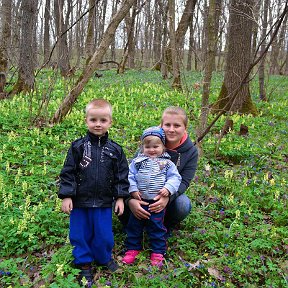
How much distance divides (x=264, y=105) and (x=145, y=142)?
28.2 ft

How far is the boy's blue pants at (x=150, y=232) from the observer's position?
12.2ft

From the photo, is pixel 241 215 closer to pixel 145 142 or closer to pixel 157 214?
pixel 157 214

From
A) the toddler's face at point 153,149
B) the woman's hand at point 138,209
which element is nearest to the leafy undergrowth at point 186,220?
the woman's hand at point 138,209

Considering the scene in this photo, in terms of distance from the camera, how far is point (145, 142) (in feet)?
12.5

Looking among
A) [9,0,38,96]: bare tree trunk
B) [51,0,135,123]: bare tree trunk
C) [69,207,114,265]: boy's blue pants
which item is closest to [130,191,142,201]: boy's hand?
[69,207,114,265]: boy's blue pants

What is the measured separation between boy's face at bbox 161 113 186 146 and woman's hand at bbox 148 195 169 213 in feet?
2.34

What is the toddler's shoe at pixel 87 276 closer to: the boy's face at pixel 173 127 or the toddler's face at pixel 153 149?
the toddler's face at pixel 153 149

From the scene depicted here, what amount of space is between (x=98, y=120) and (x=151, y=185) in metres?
0.91

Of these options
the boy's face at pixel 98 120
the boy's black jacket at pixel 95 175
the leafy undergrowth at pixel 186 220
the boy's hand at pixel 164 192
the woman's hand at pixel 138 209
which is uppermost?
the boy's face at pixel 98 120

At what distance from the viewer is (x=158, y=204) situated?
3631 mm

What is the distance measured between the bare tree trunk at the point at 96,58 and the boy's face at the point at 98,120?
398cm

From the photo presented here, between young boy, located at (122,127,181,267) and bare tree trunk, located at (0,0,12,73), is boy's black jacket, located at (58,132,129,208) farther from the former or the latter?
bare tree trunk, located at (0,0,12,73)

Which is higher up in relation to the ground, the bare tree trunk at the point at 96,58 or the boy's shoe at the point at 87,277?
the bare tree trunk at the point at 96,58

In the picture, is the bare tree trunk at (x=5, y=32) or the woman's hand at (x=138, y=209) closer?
the woman's hand at (x=138, y=209)
